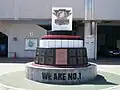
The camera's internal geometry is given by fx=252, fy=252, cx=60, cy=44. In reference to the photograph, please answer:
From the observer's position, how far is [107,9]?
937 inches

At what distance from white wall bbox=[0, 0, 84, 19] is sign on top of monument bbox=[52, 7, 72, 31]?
34.8 feet

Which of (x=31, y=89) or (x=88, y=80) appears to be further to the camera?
(x=88, y=80)

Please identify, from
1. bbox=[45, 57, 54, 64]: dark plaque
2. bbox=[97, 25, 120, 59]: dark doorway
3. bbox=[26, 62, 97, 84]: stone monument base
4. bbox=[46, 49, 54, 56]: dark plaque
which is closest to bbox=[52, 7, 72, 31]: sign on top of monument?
bbox=[46, 49, 54, 56]: dark plaque

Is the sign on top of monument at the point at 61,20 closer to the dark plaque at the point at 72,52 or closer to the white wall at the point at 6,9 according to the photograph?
the dark plaque at the point at 72,52

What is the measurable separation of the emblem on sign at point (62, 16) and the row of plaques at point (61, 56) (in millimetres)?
1940

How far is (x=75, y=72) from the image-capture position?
1065 cm

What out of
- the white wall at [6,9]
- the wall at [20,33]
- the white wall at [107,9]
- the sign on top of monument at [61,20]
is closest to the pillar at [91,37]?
the white wall at [107,9]

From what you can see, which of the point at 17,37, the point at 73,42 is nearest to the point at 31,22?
the point at 17,37

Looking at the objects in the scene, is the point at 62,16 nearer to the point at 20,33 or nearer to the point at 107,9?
the point at 107,9

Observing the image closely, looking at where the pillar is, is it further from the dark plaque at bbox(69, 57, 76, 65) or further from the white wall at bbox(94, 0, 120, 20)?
the dark plaque at bbox(69, 57, 76, 65)

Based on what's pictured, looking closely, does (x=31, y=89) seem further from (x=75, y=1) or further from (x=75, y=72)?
(x=75, y=1)

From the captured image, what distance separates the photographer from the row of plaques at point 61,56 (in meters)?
11.2

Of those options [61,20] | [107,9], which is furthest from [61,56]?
[107,9]

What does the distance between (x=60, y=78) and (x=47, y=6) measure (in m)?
14.5
